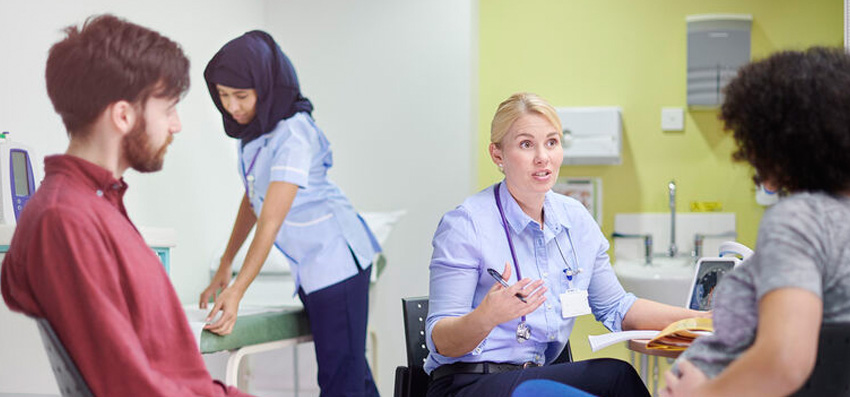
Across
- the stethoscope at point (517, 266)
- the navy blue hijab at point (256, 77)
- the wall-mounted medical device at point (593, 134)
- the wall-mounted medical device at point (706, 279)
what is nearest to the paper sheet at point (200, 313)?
the navy blue hijab at point (256, 77)

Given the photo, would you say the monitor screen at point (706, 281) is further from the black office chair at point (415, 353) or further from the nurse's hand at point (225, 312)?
the nurse's hand at point (225, 312)

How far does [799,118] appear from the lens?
951 millimetres

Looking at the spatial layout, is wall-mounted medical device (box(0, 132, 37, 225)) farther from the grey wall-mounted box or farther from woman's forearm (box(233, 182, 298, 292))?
the grey wall-mounted box

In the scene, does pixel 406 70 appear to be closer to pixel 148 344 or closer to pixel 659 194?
pixel 659 194

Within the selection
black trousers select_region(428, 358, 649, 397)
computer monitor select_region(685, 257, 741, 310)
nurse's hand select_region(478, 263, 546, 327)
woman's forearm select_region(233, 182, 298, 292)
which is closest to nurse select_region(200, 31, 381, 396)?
woman's forearm select_region(233, 182, 298, 292)

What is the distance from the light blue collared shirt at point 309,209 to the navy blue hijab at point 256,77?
0.12 ft

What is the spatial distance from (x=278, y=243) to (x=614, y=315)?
3.65 feet

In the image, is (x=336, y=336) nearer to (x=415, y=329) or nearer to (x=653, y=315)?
(x=415, y=329)

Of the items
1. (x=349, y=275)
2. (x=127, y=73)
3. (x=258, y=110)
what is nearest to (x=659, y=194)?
(x=349, y=275)

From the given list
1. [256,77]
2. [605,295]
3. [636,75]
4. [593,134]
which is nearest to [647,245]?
[593,134]

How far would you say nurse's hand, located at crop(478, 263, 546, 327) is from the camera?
1.46 meters

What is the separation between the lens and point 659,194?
3.49 meters

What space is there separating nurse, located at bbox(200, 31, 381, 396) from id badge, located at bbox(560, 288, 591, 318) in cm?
90

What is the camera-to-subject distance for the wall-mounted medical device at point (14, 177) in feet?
6.10
